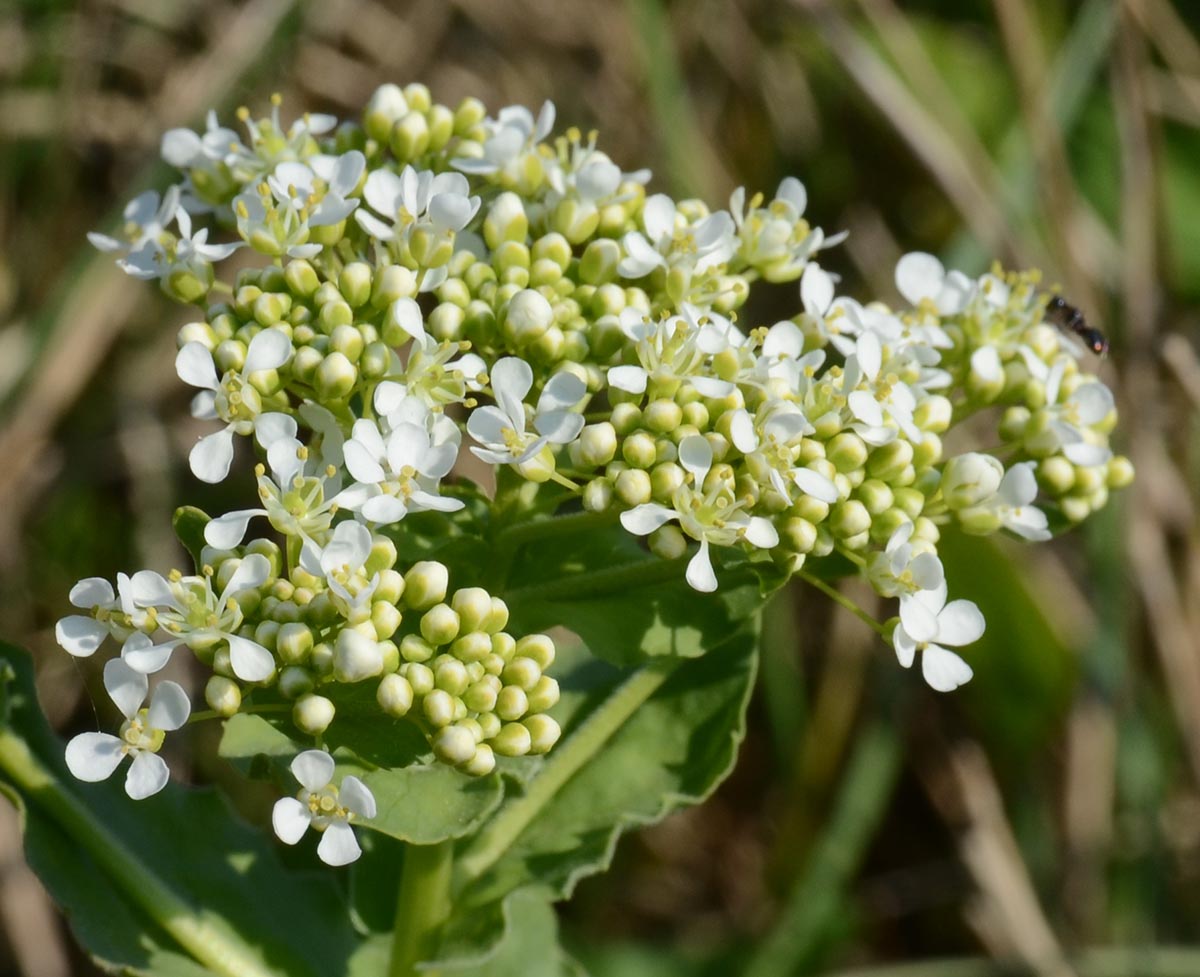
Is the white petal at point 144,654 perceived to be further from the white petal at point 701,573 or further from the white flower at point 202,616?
the white petal at point 701,573

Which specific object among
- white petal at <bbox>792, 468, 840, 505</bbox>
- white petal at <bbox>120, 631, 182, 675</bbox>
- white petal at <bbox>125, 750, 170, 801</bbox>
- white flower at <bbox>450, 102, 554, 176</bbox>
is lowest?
white petal at <bbox>125, 750, 170, 801</bbox>

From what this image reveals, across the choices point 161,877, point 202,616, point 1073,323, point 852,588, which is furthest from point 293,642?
point 852,588

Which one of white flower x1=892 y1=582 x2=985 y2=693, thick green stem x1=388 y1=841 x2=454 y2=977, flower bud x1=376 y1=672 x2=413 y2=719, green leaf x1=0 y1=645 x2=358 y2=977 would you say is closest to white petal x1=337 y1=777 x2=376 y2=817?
flower bud x1=376 y1=672 x2=413 y2=719

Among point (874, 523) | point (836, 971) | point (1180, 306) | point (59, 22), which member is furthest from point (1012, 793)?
point (59, 22)

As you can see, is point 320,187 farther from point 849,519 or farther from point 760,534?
point 849,519

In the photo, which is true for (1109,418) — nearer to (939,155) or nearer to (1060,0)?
(939,155)

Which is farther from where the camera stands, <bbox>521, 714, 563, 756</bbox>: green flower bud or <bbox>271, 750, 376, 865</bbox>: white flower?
<bbox>521, 714, 563, 756</bbox>: green flower bud

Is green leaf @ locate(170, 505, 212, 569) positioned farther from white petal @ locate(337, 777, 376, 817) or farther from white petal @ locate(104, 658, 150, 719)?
white petal @ locate(337, 777, 376, 817)
